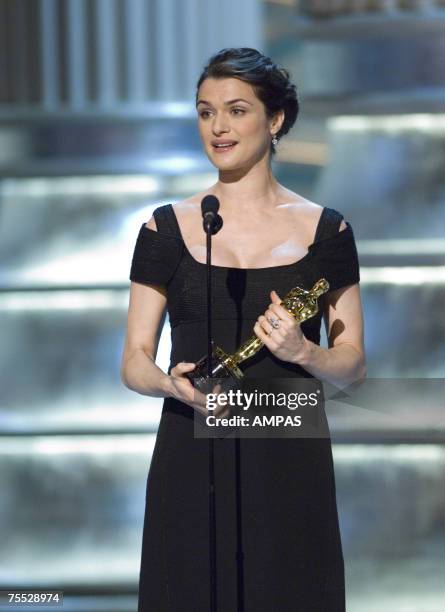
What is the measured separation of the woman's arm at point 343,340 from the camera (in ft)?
5.69

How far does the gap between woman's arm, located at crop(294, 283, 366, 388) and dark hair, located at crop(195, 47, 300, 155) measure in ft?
0.87

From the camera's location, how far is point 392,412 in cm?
271

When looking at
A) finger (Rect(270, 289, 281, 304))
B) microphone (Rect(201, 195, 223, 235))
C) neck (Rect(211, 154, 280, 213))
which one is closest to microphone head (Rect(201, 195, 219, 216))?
microphone (Rect(201, 195, 223, 235))

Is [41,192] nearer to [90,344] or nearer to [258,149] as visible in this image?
[90,344]

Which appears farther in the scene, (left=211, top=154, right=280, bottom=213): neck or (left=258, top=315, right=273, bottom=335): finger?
(left=211, top=154, right=280, bottom=213): neck

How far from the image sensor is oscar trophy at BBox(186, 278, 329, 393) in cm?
160

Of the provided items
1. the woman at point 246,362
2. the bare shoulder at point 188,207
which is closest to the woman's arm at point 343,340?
the woman at point 246,362

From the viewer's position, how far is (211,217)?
158 cm

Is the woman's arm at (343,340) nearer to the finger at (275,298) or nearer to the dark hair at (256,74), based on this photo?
the finger at (275,298)

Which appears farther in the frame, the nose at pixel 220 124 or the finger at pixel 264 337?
the nose at pixel 220 124

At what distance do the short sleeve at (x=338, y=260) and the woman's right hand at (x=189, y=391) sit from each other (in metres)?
0.31

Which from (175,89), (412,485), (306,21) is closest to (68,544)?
(412,485)

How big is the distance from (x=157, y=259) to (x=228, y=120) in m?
0.23

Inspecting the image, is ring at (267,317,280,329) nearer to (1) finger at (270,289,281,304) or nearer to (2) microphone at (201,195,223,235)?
(1) finger at (270,289,281,304)
